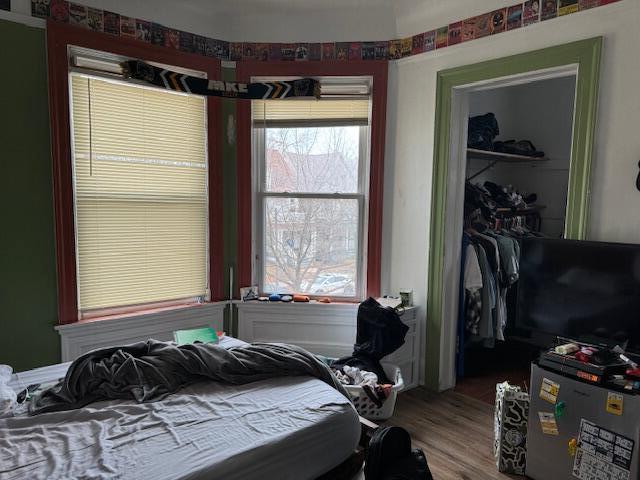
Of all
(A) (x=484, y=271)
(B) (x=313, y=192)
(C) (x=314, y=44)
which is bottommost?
(A) (x=484, y=271)

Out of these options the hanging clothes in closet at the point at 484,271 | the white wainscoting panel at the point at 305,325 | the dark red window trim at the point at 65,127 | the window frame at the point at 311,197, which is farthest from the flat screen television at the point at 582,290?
the dark red window trim at the point at 65,127

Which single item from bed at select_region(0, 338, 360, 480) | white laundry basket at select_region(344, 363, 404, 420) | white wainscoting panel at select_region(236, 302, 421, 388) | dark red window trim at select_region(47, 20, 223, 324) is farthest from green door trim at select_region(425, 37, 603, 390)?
dark red window trim at select_region(47, 20, 223, 324)

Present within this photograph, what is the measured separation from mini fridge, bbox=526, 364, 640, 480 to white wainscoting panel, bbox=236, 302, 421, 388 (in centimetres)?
116

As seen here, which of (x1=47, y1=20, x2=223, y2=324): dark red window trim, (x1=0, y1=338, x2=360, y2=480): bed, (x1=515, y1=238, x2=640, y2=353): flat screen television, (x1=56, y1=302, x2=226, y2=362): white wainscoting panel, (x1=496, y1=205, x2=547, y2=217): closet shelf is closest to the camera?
(x1=0, y1=338, x2=360, y2=480): bed

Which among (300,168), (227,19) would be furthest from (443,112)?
(227,19)

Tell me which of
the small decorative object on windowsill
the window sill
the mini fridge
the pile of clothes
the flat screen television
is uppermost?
the pile of clothes

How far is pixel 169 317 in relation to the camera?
3.10 meters

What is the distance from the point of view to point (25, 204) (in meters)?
2.52

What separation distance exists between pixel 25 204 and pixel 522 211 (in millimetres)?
3787

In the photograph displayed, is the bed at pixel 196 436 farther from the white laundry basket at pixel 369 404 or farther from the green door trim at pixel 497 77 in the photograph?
the green door trim at pixel 497 77

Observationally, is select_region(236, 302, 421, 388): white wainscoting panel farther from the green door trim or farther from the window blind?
the window blind

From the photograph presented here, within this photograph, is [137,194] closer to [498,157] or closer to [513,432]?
[513,432]

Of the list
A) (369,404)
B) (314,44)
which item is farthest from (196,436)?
(314,44)

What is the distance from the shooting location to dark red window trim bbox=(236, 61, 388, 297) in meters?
3.20
